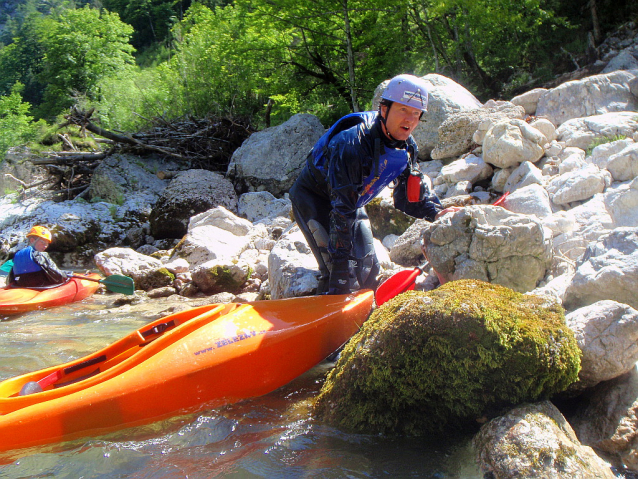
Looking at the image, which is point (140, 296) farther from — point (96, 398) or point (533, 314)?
point (533, 314)

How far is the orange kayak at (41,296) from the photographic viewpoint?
5.81 meters

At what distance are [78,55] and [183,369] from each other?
99.9ft

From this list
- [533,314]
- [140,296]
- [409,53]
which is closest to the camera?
[533,314]

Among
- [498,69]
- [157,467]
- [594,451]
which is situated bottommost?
[594,451]

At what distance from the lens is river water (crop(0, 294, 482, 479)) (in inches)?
84.0

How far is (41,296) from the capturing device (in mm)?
6055

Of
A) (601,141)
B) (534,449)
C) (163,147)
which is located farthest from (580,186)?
(163,147)

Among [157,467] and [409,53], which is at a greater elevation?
[409,53]

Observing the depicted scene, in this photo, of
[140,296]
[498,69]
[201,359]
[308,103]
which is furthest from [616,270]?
[308,103]

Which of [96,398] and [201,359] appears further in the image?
[201,359]

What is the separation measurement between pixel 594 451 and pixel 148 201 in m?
10.0

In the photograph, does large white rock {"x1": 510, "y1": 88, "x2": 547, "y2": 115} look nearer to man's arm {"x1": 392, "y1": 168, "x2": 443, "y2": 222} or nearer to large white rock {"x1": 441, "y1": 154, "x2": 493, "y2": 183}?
large white rock {"x1": 441, "y1": 154, "x2": 493, "y2": 183}

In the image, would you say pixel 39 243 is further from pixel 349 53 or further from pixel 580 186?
pixel 349 53

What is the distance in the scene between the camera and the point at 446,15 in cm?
1062
